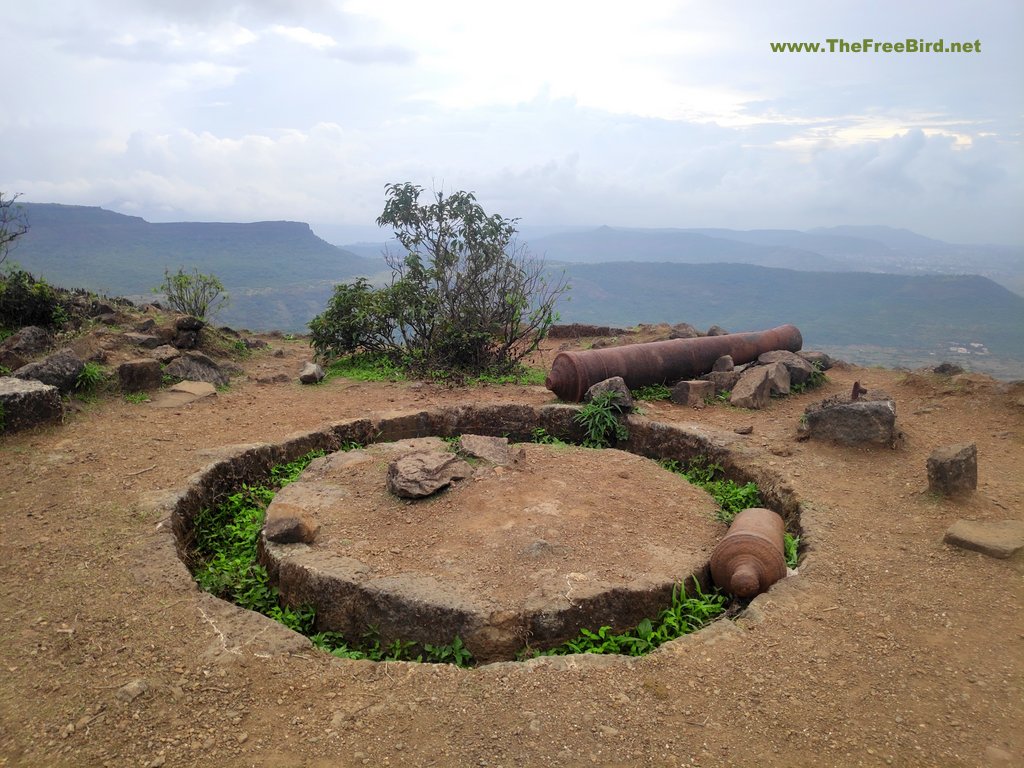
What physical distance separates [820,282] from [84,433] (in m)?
69.7

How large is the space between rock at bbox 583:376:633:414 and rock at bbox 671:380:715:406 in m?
1.02

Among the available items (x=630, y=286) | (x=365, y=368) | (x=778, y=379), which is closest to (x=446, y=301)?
(x=365, y=368)

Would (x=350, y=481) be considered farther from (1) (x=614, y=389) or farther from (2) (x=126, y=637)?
(1) (x=614, y=389)

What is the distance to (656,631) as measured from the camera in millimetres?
3750

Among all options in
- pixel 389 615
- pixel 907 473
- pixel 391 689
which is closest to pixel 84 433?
pixel 389 615

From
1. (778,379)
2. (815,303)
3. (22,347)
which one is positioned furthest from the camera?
(815,303)

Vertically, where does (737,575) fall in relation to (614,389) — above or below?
below

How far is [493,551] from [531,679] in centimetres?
135

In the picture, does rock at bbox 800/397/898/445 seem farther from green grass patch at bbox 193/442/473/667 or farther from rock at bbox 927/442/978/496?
green grass patch at bbox 193/442/473/667

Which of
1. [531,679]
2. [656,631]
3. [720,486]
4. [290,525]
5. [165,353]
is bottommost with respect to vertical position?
[656,631]

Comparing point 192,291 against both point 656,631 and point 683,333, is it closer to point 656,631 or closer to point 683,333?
point 683,333

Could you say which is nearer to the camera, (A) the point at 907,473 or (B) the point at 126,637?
(B) the point at 126,637

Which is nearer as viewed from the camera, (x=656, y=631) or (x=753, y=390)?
(x=656, y=631)

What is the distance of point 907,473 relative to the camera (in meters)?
5.42
